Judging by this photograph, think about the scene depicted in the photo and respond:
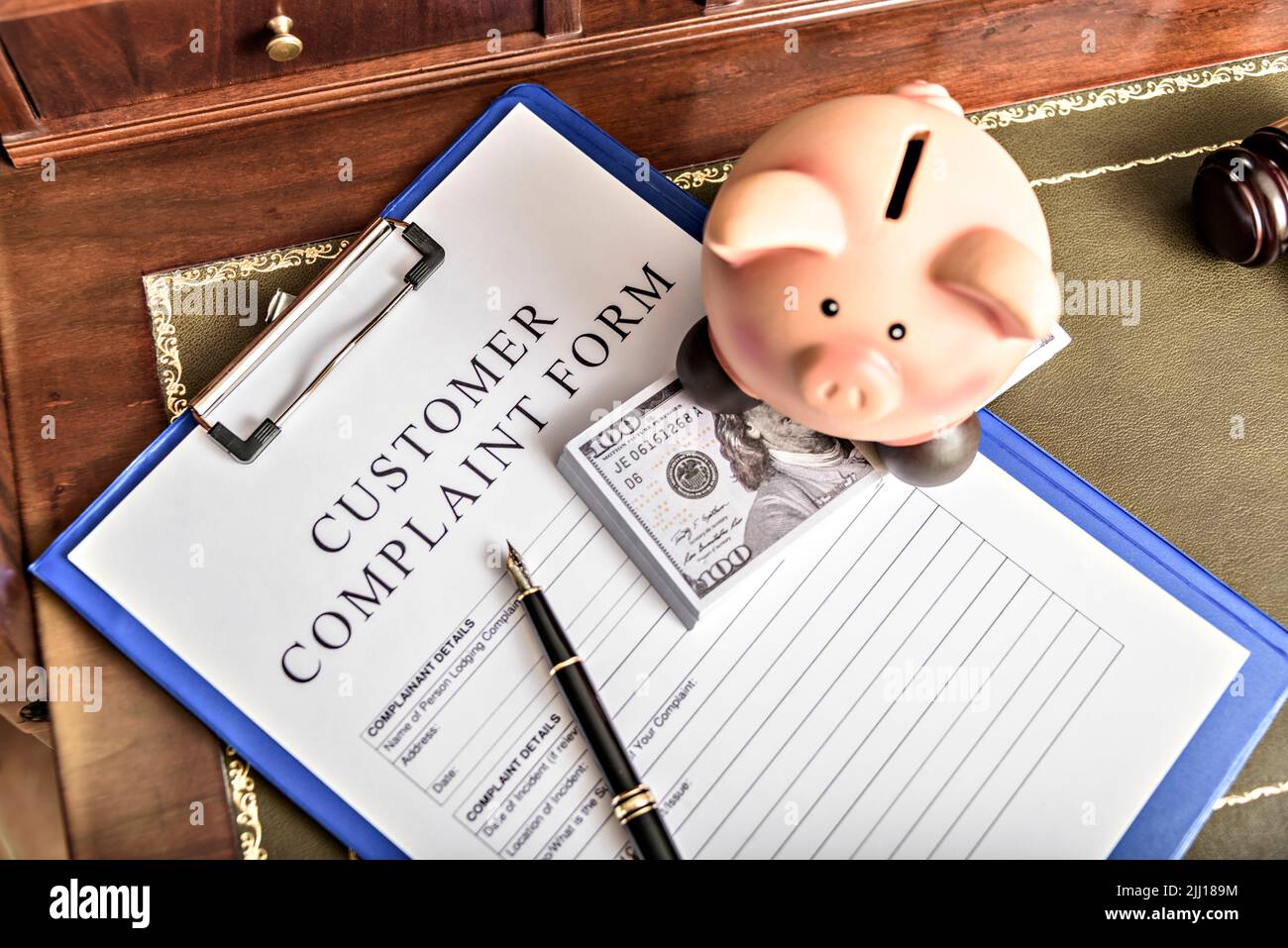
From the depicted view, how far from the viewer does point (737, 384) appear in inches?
23.7

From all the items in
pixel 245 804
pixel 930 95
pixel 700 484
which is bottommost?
pixel 245 804

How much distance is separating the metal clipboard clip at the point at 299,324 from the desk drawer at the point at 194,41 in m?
0.13

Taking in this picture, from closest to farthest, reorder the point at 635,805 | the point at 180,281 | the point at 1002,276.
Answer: the point at 1002,276, the point at 635,805, the point at 180,281

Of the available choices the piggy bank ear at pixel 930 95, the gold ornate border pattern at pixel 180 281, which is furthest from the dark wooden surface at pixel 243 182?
the piggy bank ear at pixel 930 95

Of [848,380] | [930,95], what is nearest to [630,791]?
[848,380]

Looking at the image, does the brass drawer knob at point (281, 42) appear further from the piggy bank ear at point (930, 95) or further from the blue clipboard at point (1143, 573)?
the piggy bank ear at point (930, 95)

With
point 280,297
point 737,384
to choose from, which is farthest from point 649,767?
point 280,297

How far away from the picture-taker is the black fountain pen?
0.57 metres

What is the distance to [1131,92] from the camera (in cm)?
77

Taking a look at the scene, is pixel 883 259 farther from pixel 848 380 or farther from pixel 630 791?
pixel 630 791

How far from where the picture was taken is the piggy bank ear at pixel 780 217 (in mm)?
452

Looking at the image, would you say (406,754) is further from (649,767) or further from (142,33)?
(142,33)

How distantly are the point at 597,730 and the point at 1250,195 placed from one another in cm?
52

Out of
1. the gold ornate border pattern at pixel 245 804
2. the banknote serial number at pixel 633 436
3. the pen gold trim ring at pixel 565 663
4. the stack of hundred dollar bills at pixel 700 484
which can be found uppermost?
the banknote serial number at pixel 633 436
